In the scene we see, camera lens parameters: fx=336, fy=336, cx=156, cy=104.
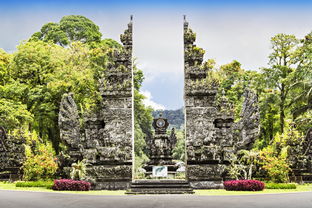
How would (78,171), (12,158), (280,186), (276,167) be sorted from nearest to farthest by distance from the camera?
(280,186)
(78,171)
(276,167)
(12,158)

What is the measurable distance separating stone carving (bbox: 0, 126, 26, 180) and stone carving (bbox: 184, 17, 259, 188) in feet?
27.2

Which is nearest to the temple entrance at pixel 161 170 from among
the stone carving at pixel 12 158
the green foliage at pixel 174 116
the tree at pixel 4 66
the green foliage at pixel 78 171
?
the green foliage at pixel 78 171

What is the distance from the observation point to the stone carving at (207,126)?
14.3 m

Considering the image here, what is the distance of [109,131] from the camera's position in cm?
1479

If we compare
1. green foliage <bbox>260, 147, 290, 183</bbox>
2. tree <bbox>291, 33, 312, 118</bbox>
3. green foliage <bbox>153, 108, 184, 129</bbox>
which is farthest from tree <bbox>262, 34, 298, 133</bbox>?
green foliage <bbox>153, 108, 184, 129</bbox>

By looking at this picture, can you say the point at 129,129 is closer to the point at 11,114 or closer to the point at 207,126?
the point at 207,126

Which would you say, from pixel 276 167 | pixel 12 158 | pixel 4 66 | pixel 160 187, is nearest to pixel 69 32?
pixel 4 66

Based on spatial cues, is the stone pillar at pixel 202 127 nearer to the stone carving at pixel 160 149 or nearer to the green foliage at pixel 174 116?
the stone carving at pixel 160 149

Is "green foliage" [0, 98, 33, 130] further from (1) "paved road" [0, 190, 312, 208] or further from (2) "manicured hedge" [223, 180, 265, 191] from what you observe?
(2) "manicured hedge" [223, 180, 265, 191]

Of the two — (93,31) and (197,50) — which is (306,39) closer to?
(197,50)

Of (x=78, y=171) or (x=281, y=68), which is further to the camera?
(x=281, y=68)

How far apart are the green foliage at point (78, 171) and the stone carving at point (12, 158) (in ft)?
11.9

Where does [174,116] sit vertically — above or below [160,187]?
above

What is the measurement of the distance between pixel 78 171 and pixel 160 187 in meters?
3.58
